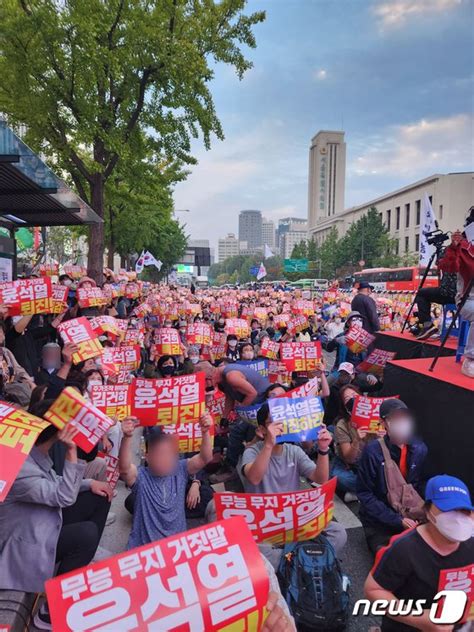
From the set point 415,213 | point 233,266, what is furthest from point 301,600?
point 233,266

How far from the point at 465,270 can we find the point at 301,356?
258 cm

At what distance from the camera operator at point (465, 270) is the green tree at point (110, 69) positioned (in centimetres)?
938

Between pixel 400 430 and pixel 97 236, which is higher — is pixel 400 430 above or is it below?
below

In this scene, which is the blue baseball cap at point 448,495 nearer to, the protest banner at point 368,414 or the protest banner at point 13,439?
the protest banner at point 368,414

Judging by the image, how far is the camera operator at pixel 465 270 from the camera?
A: 4.63 metres

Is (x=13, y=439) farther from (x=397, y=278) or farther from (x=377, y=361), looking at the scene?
(x=397, y=278)

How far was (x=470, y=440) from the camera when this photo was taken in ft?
13.3

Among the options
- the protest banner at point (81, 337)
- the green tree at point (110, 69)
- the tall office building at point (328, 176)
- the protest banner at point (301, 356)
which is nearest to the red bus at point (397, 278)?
the green tree at point (110, 69)

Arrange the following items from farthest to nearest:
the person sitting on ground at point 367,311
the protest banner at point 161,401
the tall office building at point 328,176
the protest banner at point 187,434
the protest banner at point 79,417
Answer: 1. the tall office building at point 328,176
2. the person sitting on ground at point 367,311
3. the protest banner at point 187,434
4. the protest banner at point 161,401
5. the protest banner at point 79,417

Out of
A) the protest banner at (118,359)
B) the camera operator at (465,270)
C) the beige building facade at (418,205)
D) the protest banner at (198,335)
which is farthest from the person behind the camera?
the beige building facade at (418,205)

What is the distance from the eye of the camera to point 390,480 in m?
3.68

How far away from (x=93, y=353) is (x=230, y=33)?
11081 millimetres

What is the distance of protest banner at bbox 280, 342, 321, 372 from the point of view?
21.2 ft

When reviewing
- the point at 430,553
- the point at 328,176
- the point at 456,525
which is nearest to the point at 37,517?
the point at 430,553
